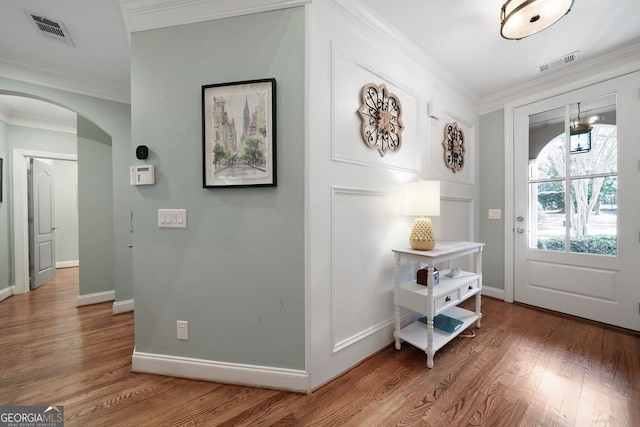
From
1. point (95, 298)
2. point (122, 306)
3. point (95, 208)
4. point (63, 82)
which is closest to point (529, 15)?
point (63, 82)

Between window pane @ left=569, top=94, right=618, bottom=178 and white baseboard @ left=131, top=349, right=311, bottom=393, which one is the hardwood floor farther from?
window pane @ left=569, top=94, right=618, bottom=178

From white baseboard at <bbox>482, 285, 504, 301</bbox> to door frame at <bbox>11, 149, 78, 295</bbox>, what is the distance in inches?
240

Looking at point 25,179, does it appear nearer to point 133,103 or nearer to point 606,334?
point 133,103

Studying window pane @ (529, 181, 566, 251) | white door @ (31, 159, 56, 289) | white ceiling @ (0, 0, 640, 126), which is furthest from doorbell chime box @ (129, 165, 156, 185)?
window pane @ (529, 181, 566, 251)

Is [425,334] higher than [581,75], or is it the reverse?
[581,75]

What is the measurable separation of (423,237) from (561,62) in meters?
2.29

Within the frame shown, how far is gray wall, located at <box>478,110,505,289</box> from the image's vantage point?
9.36ft

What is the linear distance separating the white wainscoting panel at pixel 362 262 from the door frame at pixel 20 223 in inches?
174

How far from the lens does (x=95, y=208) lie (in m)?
2.91

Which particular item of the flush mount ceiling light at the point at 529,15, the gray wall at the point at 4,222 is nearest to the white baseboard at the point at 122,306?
the gray wall at the point at 4,222

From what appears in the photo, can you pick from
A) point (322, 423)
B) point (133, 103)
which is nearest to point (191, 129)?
point (133, 103)

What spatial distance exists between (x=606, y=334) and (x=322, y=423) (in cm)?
261

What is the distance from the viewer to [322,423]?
121cm

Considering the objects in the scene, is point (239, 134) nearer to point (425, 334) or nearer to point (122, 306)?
point (425, 334)
